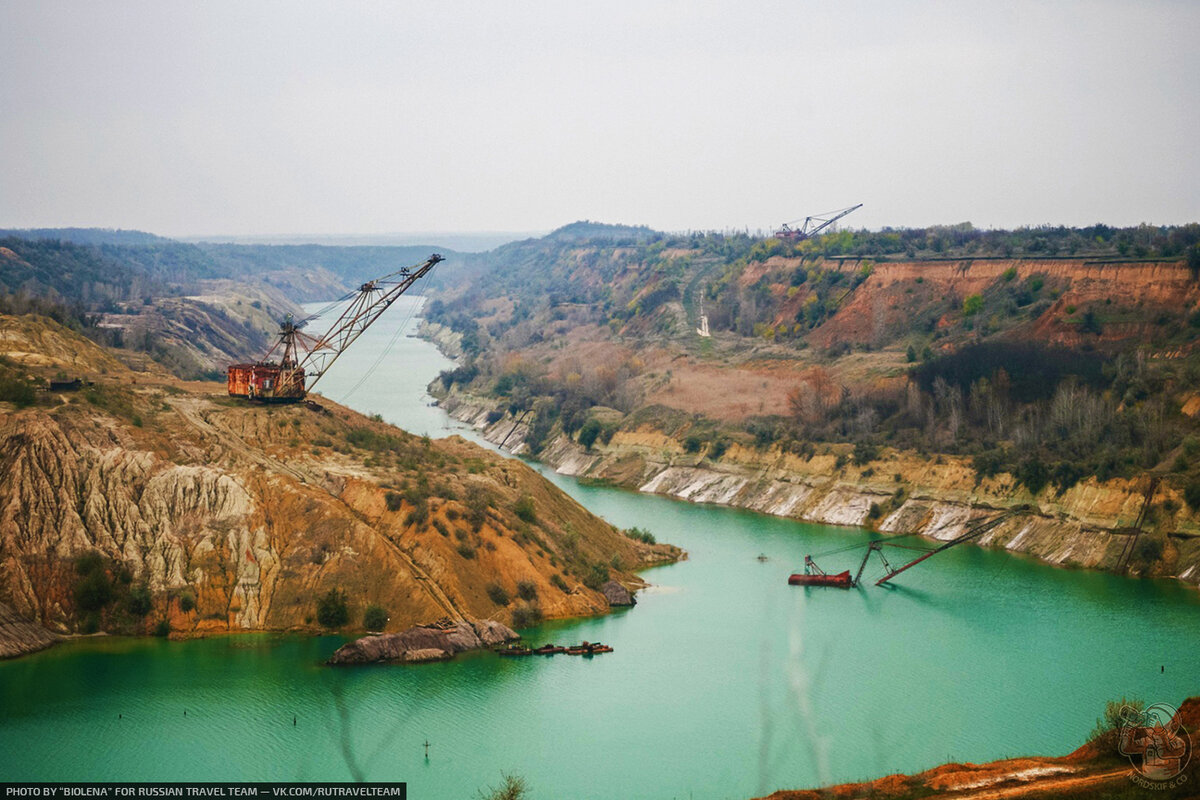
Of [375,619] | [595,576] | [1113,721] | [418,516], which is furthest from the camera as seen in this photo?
[595,576]

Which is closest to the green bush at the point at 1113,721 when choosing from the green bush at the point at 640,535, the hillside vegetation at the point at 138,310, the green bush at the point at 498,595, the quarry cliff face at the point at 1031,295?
the green bush at the point at 498,595

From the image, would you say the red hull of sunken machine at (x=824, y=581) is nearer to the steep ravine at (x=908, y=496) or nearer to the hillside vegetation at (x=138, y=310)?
the steep ravine at (x=908, y=496)

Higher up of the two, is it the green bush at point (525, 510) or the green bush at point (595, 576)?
the green bush at point (525, 510)

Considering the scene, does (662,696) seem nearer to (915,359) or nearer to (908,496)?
(908,496)

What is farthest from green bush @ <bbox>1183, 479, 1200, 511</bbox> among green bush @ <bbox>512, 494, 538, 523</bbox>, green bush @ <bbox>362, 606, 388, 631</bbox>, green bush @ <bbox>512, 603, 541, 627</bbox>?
green bush @ <bbox>362, 606, 388, 631</bbox>

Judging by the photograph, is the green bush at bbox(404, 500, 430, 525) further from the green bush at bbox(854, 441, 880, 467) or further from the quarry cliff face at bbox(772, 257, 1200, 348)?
the quarry cliff face at bbox(772, 257, 1200, 348)

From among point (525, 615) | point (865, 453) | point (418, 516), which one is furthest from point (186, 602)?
point (865, 453)
